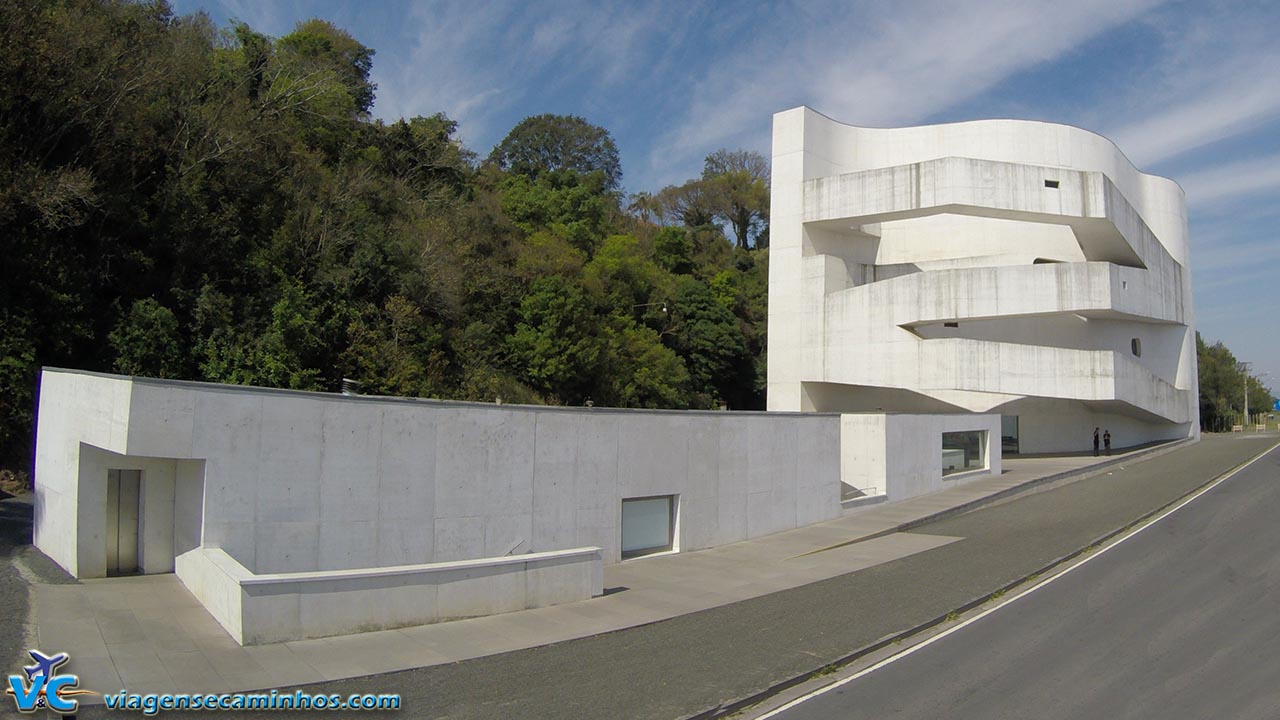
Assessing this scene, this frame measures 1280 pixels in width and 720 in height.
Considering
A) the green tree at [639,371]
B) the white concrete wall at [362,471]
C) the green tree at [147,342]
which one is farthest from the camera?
the green tree at [639,371]

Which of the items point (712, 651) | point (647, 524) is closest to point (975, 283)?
point (647, 524)

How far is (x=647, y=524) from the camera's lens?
51.2 feet

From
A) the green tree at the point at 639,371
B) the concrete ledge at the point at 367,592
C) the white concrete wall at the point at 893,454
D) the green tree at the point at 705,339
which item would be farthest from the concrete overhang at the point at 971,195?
the concrete ledge at the point at 367,592

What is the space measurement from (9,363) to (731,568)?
17.0 metres

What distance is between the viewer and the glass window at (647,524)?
15.2m

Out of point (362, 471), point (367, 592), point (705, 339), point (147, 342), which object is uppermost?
point (705, 339)

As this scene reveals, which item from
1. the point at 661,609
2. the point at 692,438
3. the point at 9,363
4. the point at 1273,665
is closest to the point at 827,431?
the point at 692,438

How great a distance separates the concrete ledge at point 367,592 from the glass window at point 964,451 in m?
17.6

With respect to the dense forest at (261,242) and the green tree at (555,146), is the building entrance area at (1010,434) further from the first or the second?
the green tree at (555,146)

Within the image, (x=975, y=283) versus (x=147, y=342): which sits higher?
(x=975, y=283)

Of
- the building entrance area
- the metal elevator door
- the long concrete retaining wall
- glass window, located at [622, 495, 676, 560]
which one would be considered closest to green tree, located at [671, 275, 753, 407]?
the building entrance area

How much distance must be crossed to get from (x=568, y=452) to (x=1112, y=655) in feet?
27.4

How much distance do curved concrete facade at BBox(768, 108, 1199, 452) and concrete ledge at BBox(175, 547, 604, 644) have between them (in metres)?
29.1

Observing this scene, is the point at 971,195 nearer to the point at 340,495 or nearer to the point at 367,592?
the point at 340,495
